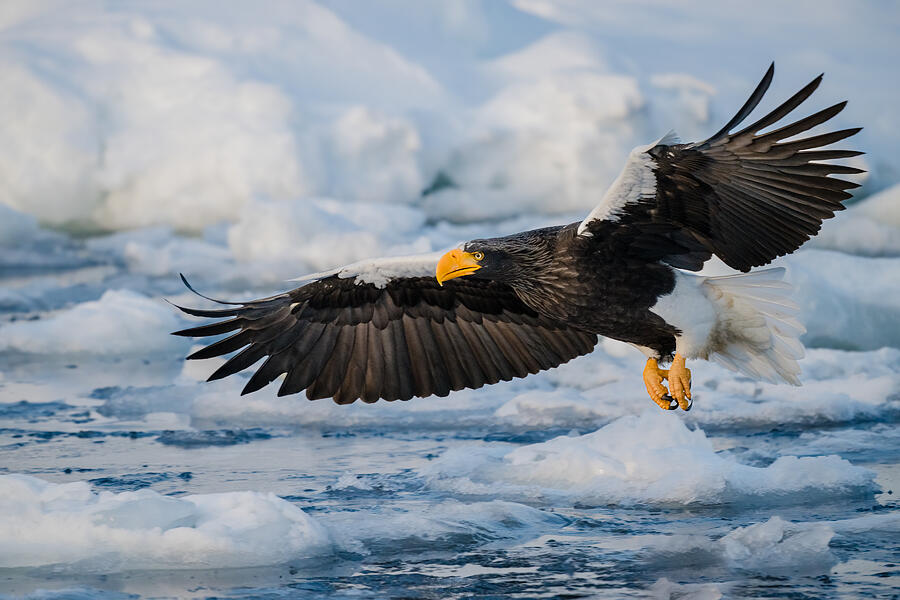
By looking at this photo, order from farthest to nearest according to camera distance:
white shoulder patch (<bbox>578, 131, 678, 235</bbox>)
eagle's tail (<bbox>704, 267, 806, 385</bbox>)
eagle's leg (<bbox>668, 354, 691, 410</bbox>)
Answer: eagle's leg (<bbox>668, 354, 691, 410</bbox>), eagle's tail (<bbox>704, 267, 806, 385</bbox>), white shoulder patch (<bbox>578, 131, 678, 235</bbox>)

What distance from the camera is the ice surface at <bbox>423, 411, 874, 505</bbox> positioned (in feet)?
18.8

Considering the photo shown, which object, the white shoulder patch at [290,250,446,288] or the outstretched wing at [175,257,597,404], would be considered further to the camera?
the outstretched wing at [175,257,597,404]

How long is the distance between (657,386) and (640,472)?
0.73 metres

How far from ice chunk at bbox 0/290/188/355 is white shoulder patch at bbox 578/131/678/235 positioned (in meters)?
6.57

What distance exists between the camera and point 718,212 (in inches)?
184

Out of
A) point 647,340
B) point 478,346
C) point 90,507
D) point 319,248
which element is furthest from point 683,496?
point 319,248

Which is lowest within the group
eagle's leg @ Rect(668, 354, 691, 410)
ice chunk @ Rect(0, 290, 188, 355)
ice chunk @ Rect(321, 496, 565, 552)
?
ice chunk @ Rect(321, 496, 565, 552)

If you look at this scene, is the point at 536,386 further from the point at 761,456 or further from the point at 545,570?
the point at 545,570

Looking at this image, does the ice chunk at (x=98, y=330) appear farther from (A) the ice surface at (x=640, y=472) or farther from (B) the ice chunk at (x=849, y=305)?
(B) the ice chunk at (x=849, y=305)

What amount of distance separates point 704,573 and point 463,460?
1.93m

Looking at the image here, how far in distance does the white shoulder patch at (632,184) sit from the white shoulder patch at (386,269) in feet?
2.91

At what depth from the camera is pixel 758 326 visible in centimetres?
515

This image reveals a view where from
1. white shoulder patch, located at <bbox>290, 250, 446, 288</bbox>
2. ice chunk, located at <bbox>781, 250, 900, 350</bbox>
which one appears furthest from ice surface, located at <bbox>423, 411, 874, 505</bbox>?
ice chunk, located at <bbox>781, 250, 900, 350</bbox>

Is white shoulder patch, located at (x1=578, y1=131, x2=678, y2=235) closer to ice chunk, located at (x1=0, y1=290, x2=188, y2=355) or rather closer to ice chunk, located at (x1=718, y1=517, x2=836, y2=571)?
ice chunk, located at (x1=718, y1=517, x2=836, y2=571)
